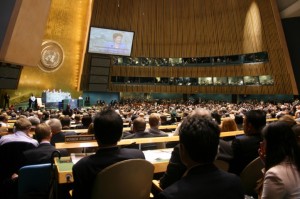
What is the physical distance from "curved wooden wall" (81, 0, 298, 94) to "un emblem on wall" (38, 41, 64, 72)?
10.5ft

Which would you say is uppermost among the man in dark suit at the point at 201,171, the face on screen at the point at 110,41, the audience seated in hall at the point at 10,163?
the face on screen at the point at 110,41

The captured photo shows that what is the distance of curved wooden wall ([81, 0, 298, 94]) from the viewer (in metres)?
21.5

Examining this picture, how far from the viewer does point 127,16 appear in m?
26.3

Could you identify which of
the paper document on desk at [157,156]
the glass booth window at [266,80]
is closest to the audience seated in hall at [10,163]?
the paper document on desk at [157,156]

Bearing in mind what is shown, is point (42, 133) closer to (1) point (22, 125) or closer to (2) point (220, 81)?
(1) point (22, 125)

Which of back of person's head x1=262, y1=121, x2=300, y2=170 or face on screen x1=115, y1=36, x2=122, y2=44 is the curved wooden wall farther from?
back of person's head x1=262, y1=121, x2=300, y2=170

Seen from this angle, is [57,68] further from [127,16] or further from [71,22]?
[127,16]

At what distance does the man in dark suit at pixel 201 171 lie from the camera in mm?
1385

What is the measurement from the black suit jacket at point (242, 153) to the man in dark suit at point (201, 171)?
4.97 feet

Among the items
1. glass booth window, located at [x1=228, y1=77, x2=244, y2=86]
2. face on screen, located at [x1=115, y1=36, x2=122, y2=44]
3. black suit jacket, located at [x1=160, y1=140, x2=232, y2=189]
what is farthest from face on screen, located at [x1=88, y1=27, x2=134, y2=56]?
black suit jacket, located at [x1=160, y1=140, x2=232, y2=189]

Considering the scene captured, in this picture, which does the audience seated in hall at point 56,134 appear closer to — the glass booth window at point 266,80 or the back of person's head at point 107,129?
the back of person's head at point 107,129

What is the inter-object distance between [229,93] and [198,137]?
24.3 m

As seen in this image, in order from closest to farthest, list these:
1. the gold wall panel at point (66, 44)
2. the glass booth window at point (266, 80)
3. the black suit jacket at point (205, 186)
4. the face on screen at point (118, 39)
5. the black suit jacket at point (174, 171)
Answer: the black suit jacket at point (205, 186) → the black suit jacket at point (174, 171) → the gold wall panel at point (66, 44) → the glass booth window at point (266, 80) → the face on screen at point (118, 39)

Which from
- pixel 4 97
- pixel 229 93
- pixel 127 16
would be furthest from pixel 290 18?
pixel 4 97
